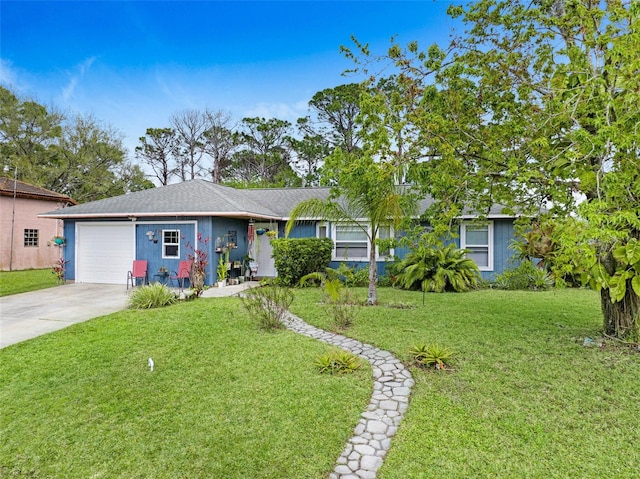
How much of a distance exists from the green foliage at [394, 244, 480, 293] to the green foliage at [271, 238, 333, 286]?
2.78 meters

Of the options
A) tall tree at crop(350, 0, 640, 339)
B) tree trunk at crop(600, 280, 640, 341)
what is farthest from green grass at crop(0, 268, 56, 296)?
tree trunk at crop(600, 280, 640, 341)

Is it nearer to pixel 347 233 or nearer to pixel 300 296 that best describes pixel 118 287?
pixel 300 296

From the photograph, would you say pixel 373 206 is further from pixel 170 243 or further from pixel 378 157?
pixel 170 243

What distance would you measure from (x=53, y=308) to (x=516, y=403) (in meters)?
9.62

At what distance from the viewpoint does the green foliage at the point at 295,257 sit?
427 inches

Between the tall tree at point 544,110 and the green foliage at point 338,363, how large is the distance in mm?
2773

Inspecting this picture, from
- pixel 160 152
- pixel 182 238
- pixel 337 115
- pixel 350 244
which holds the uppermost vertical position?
pixel 337 115

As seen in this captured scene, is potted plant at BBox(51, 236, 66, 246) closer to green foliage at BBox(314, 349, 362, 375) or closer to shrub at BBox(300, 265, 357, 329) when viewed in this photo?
shrub at BBox(300, 265, 357, 329)

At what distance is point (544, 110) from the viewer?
489 centimetres

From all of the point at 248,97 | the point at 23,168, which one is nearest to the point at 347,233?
the point at 248,97

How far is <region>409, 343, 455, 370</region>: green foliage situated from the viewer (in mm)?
4574

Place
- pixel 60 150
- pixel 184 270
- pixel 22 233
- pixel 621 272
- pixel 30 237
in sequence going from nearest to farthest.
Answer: pixel 621 272 < pixel 184 270 < pixel 22 233 < pixel 30 237 < pixel 60 150

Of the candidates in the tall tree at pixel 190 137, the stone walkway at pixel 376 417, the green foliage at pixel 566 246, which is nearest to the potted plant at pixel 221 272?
the stone walkway at pixel 376 417

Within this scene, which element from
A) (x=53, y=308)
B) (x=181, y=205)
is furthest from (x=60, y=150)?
(x=53, y=308)
